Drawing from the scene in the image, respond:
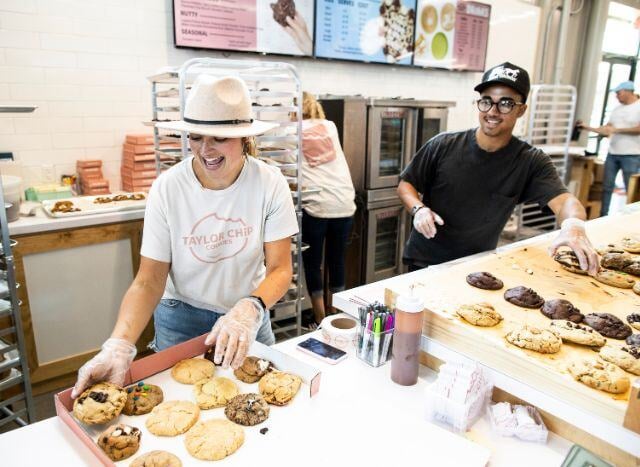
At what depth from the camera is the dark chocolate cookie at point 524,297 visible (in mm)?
1411

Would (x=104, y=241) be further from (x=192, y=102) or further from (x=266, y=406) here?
(x=266, y=406)

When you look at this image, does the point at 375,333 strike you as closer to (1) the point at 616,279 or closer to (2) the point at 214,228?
(2) the point at 214,228

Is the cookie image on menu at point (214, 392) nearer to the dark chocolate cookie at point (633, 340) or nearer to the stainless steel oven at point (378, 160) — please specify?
the dark chocolate cookie at point (633, 340)

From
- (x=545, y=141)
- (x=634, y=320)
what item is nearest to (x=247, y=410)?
(x=634, y=320)

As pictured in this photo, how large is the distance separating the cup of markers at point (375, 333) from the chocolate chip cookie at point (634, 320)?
0.68 meters

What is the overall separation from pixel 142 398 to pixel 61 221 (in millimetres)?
1829

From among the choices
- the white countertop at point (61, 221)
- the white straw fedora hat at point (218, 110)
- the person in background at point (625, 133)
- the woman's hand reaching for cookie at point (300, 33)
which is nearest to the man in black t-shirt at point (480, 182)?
the white straw fedora hat at point (218, 110)

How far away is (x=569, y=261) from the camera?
1.76 metres

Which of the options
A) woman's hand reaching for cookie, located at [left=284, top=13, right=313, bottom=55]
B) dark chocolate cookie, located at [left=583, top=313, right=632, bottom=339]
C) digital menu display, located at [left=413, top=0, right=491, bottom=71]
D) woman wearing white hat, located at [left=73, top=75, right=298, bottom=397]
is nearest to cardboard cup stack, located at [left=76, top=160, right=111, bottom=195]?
woman wearing white hat, located at [left=73, top=75, right=298, bottom=397]

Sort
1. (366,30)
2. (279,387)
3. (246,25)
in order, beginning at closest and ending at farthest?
1. (279,387)
2. (246,25)
3. (366,30)

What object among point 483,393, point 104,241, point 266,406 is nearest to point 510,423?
point 483,393

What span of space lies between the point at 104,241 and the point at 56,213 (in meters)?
0.30

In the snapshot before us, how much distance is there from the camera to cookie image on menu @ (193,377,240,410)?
1.17 meters

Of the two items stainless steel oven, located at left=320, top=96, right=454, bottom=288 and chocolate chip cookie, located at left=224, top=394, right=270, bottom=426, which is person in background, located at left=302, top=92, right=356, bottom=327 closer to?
stainless steel oven, located at left=320, top=96, right=454, bottom=288
